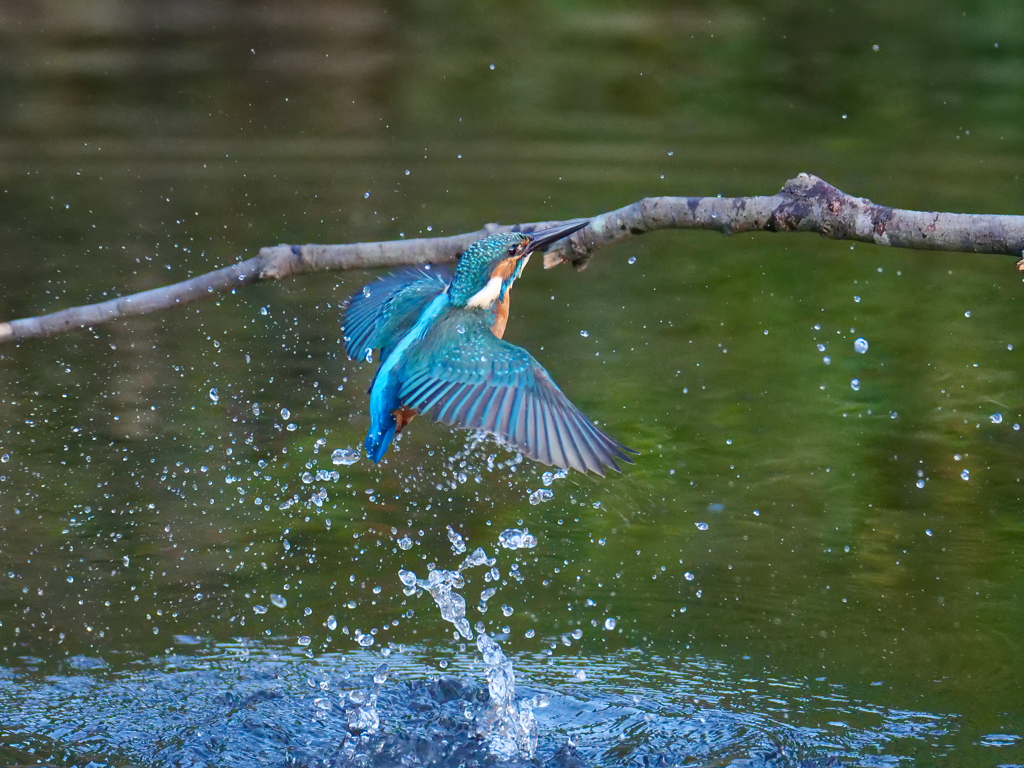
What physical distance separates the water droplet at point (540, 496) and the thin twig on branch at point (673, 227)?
126 cm

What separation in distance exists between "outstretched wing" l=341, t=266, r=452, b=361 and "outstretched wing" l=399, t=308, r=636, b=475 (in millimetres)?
255

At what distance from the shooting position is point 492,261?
2844 mm

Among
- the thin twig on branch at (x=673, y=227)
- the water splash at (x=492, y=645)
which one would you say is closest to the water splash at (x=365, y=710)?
the water splash at (x=492, y=645)

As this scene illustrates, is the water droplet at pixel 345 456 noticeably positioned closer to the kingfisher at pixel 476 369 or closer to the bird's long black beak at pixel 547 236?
the kingfisher at pixel 476 369

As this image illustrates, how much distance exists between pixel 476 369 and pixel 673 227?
1.53ft

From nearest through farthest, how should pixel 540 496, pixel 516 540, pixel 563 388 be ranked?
1. pixel 516 540
2. pixel 540 496
3. pixel 563 388

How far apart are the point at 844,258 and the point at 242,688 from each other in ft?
15.2

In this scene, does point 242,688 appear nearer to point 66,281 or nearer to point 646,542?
point 646,542

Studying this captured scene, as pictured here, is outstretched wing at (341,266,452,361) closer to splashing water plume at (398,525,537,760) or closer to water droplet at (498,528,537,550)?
splashing water plume at (398,525,537,760)

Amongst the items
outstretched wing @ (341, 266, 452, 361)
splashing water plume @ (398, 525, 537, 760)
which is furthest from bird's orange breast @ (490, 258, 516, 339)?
splashing water plume @ (398, 525, 537, 760)

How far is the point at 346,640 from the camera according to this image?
323 cm

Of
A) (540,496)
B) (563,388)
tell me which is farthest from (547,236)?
(563,388)

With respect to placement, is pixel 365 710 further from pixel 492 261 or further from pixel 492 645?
pixel 492 261

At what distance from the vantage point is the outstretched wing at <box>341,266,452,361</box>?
122 inches
